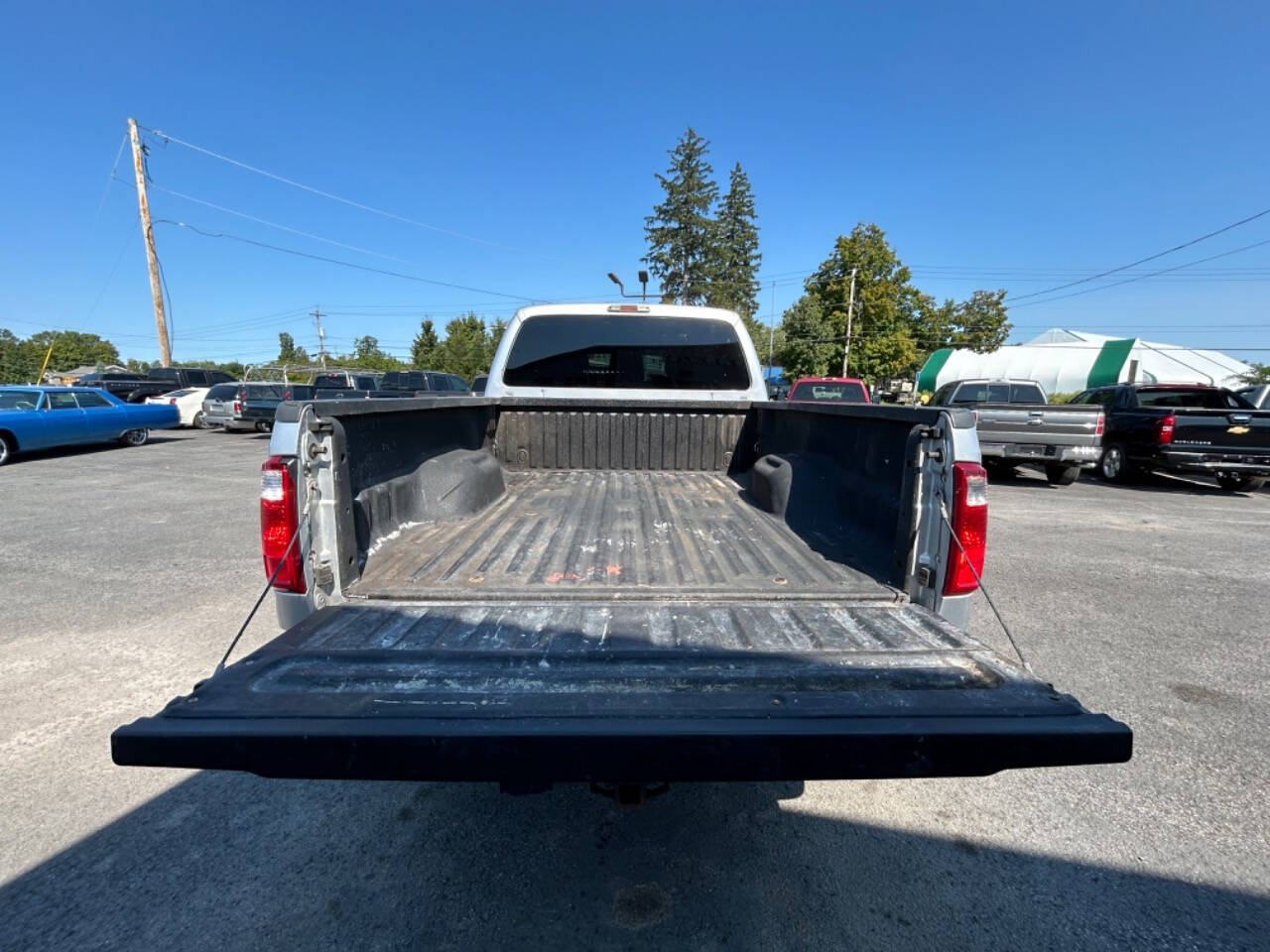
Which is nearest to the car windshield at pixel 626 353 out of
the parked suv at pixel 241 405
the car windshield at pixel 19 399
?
the car windshield at pixel 19 399

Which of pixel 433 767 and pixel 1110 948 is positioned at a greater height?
pixel 433 767

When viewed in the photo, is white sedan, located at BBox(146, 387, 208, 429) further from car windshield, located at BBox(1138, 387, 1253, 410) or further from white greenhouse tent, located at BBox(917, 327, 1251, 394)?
white greenhouse tent, located at BBox(917, 327, 1251, 394)

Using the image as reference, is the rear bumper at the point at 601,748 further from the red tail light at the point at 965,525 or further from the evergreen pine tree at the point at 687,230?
the evergreen pine tree at the point at 687,230

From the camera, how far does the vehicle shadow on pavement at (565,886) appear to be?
6.10 ft

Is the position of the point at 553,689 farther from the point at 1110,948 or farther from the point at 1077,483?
the point at 1077,483

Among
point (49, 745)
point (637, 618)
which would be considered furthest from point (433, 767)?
point (49, 745)

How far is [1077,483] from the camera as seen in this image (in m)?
11.7

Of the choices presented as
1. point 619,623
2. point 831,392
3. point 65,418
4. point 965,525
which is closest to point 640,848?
point 619,623

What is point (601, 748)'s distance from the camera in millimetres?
1320

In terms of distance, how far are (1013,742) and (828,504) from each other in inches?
75.2

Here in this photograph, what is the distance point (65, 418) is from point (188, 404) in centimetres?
757

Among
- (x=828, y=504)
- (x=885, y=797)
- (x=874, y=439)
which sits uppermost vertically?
(x=874, y=439)

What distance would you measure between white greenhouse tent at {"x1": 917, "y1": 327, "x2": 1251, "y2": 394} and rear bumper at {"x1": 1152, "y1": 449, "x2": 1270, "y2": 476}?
122 feet

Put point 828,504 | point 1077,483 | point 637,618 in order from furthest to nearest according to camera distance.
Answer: point 1077,483 → point 828,504 → point 637,618
